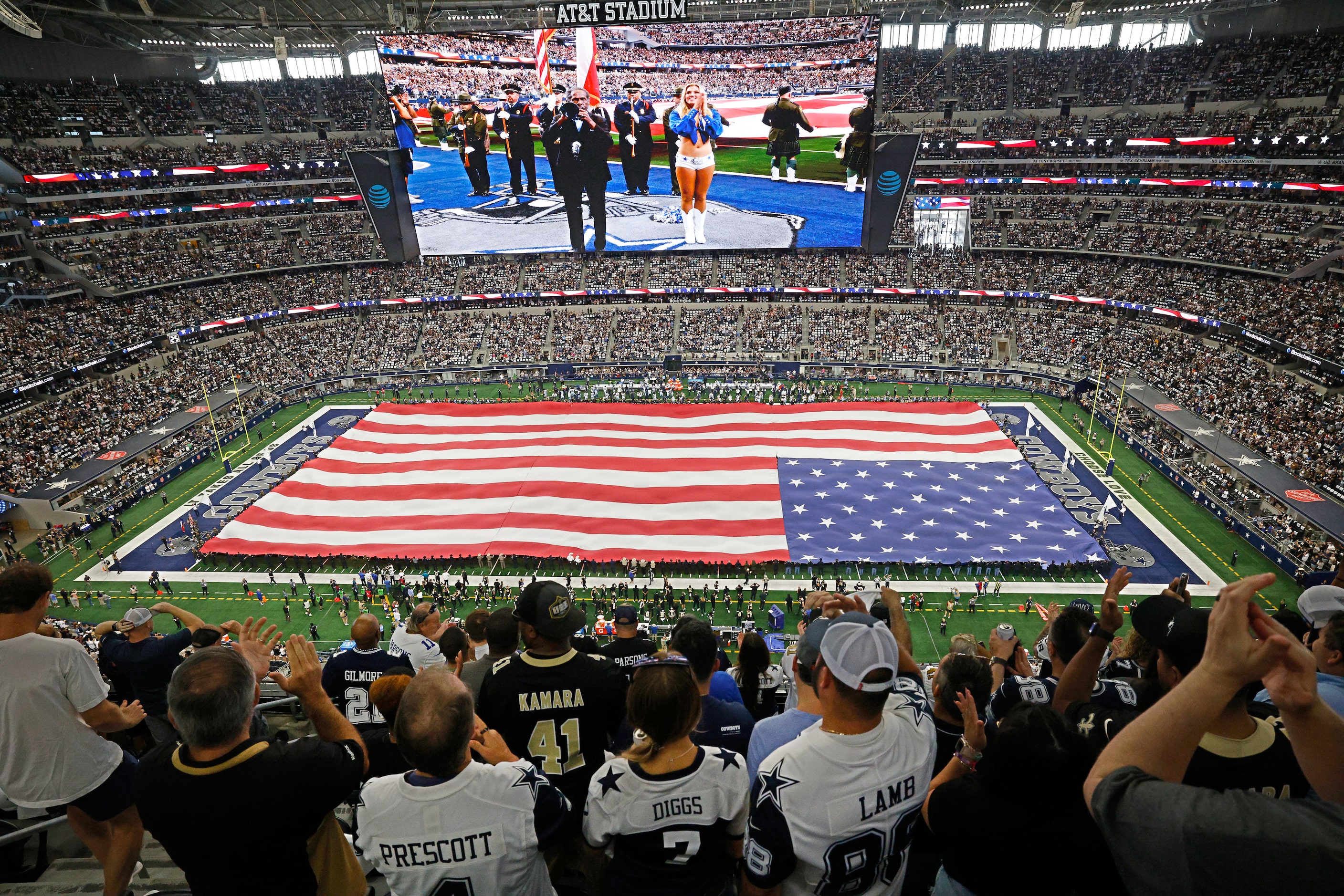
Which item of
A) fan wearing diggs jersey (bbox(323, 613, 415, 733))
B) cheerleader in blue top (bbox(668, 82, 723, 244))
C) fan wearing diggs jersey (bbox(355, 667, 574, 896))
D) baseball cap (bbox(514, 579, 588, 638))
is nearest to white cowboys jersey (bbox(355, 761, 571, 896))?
fan wearing diggs jersey (bbox(355, 667, 574, 896))

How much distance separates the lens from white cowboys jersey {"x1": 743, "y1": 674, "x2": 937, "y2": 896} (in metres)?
3.46

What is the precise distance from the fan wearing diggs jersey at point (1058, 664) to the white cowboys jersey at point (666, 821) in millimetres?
1968

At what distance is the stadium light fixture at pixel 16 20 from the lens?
37156mm

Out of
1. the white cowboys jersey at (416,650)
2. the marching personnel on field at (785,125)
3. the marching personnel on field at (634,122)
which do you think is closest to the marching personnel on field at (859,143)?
the marching personnel on field at (785,125)

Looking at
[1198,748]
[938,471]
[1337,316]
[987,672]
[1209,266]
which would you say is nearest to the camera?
[1198,748]

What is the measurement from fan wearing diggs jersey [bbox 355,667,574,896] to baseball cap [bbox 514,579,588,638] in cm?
125

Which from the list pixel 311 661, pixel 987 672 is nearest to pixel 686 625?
pixel 987 672

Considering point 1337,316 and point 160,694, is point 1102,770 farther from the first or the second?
point 1337,316

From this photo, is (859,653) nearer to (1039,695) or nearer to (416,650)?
(1039,695)

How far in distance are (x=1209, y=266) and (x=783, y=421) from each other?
3248cm

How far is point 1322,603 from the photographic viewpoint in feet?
16.2

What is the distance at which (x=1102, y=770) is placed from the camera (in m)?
2.41

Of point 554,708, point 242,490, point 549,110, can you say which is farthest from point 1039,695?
point 549,110

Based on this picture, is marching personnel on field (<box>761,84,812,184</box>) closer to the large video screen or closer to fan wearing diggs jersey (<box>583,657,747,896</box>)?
the large video screen
